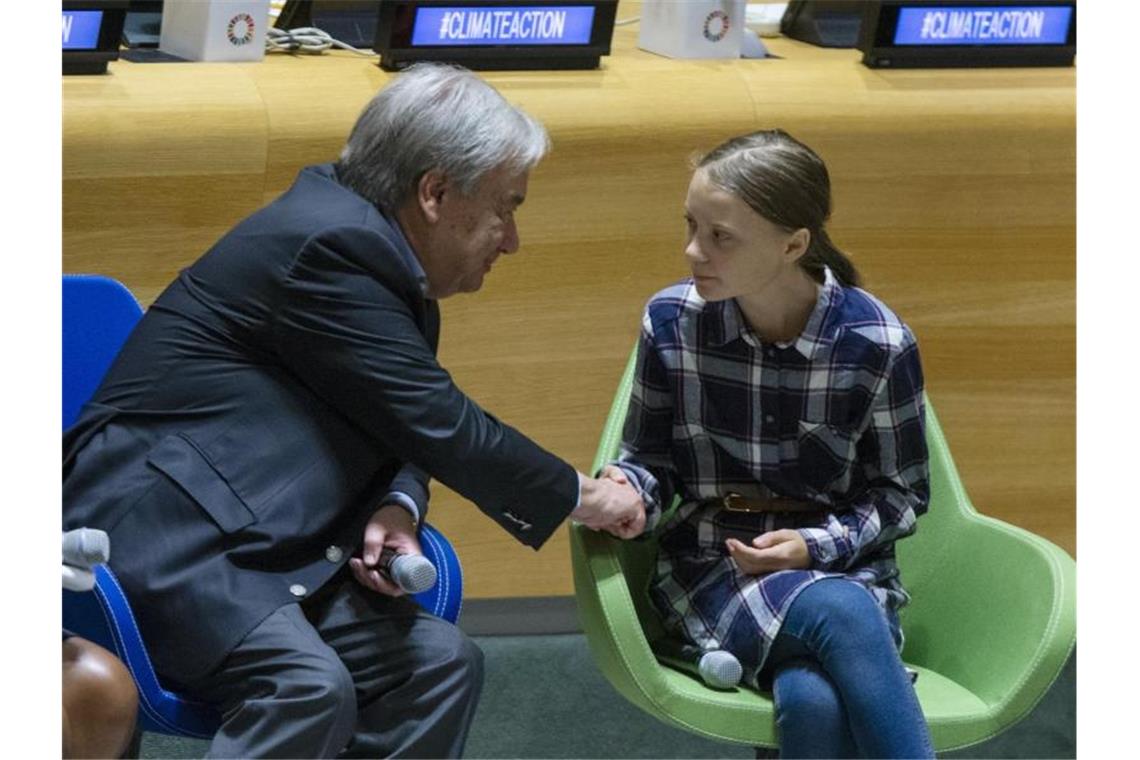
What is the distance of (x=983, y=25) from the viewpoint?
3.86 meters

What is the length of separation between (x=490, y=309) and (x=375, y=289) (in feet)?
3.54

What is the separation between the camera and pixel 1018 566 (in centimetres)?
296

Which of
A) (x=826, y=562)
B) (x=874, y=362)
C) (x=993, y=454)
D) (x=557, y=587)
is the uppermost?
(x=874, y=362)

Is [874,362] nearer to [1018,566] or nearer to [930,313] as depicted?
[1018,566]

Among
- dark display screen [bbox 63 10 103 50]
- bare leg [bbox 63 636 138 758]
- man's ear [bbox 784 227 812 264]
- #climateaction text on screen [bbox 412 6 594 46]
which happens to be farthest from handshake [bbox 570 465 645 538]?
dark display screen [bbox 63 10 103 50]

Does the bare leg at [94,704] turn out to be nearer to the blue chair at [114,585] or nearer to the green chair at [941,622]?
the blue chair at [114,585]

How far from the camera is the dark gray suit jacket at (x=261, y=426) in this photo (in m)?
2.54

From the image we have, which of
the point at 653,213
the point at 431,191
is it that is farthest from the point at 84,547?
the point at 653,213

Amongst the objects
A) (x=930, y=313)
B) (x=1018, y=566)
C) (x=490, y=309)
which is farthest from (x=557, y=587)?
(x=1018, y=566)

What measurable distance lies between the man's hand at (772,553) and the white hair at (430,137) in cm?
64

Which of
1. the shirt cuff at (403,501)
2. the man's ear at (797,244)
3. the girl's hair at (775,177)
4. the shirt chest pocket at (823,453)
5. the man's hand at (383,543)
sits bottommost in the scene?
the man's hand at (383,543)

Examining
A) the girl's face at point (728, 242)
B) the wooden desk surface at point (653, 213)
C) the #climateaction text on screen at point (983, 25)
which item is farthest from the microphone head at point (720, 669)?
the #climateaction text on screen at point (983, 25)

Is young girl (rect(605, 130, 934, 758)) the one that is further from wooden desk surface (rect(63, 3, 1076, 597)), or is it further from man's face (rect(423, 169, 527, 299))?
wooden desk surface (rect(63, 3, 1076, 597))

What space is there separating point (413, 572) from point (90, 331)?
2.32ft
